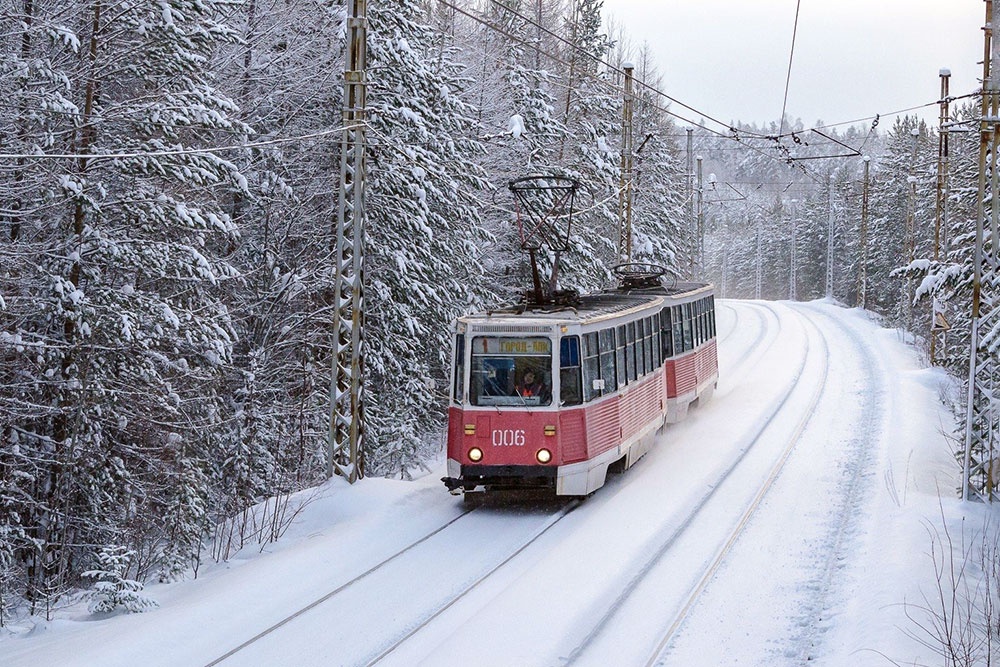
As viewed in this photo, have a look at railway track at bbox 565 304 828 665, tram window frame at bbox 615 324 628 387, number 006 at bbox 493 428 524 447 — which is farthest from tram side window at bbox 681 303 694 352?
number 006 at bbox 493 428 524 447

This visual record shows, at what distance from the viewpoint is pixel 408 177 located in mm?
20250

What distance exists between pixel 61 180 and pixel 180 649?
724cm

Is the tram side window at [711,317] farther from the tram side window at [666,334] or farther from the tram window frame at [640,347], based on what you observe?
the tram window frame at [640,347]

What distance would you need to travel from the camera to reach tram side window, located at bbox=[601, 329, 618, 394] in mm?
15625

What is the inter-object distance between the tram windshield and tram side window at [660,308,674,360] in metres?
6.62

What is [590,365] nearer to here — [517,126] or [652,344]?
[652,344]

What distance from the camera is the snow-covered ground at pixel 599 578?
917cm

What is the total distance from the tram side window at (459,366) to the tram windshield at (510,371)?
6.8 inches

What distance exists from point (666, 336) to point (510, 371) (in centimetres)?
729

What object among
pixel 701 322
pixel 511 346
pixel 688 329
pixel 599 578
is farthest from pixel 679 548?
pixel 701 322

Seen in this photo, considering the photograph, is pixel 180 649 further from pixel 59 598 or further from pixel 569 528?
pixel 569 528

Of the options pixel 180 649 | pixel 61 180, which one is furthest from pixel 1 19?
pixel 180 649

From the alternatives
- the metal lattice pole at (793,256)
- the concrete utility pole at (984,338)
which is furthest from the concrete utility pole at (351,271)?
the metal lattice pole at (793,256)

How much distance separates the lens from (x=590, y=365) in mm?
14992
